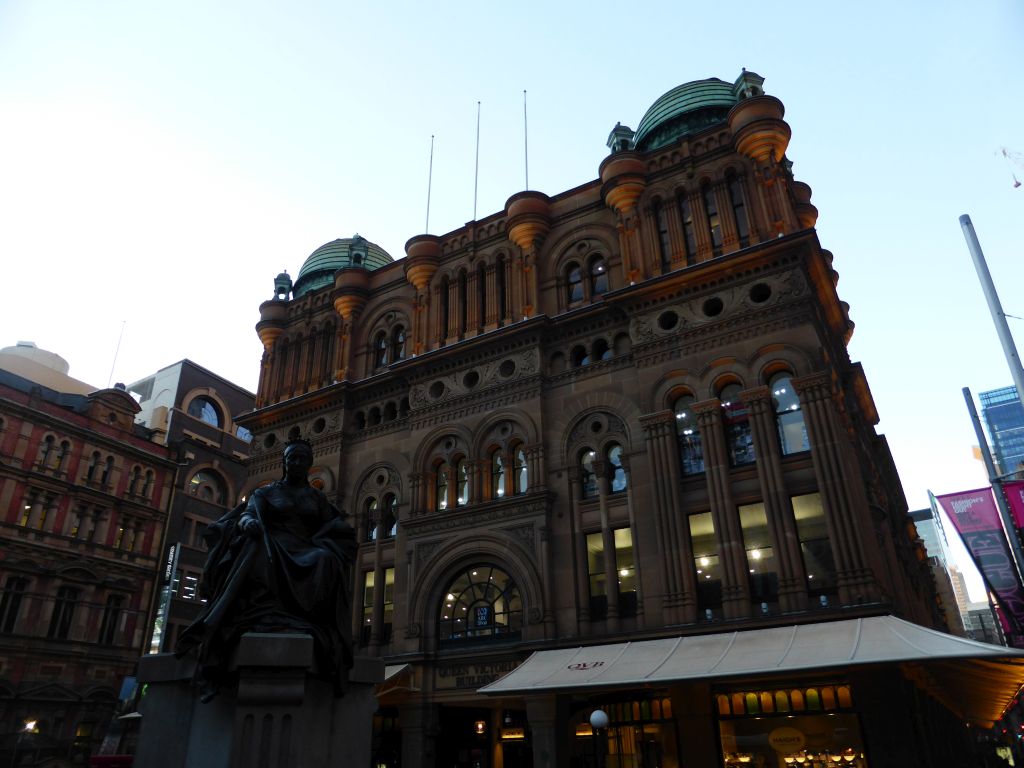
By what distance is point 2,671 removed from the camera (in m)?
36.2

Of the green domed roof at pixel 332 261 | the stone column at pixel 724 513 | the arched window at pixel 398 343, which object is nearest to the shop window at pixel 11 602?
the green domed roof at pixel 332 261

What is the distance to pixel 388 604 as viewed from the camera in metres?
29.3

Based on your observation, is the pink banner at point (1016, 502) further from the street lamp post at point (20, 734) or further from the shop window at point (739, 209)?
the street lamp post at point (20, 734)

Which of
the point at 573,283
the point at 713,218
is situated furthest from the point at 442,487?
the point at 713,218

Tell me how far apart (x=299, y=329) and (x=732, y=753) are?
92.0ft

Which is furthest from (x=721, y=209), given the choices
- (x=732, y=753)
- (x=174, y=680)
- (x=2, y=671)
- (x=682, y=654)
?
(x=2, y=671)

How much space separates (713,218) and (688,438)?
338 inches

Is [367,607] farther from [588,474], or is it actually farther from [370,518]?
[588,474]

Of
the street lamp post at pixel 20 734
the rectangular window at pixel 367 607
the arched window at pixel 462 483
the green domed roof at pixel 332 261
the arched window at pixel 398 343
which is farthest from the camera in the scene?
the green domed roof at pixel 332 261

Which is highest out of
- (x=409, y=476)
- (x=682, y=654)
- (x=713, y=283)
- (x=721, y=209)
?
(x=721, y=209)

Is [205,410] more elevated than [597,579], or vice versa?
[205,410]

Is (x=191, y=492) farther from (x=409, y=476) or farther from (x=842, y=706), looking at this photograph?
(x=842, y=706)

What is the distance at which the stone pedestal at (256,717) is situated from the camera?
7016 mm

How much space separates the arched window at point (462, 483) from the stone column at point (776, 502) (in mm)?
11156
